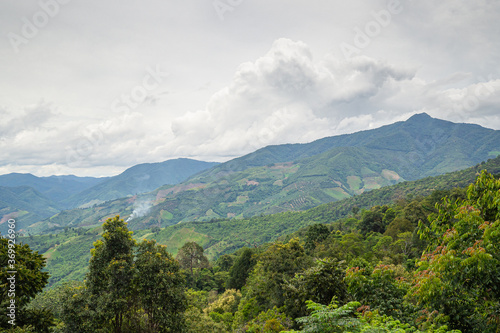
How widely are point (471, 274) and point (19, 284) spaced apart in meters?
20.5

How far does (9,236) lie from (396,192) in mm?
204893

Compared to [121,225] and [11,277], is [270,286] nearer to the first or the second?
[121,225]

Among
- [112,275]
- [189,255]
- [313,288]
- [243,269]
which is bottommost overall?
[189,255]

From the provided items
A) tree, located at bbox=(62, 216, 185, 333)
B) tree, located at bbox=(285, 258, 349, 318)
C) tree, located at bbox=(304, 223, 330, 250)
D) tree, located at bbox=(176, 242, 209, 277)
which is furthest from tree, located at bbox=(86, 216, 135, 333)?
tree, located at bbox=(176, 242, 209, 277)

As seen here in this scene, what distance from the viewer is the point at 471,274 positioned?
730cm

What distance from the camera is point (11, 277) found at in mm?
13828

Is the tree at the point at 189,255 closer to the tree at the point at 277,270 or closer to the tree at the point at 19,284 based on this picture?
the tree at the point at 277,270

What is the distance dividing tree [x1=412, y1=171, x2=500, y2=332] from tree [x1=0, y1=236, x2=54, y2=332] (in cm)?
1904

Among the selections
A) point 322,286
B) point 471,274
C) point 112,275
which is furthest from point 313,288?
point 112,275

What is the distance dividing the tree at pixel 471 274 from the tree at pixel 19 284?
1904 cm

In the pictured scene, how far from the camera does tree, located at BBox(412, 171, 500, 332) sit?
7199mm

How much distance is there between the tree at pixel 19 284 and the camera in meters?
13.5

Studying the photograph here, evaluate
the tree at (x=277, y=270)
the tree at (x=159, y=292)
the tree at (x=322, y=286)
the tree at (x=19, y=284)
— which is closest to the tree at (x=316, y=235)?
the tree at (x=277, y=270)

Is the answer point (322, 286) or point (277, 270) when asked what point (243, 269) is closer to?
point (277, 270)
